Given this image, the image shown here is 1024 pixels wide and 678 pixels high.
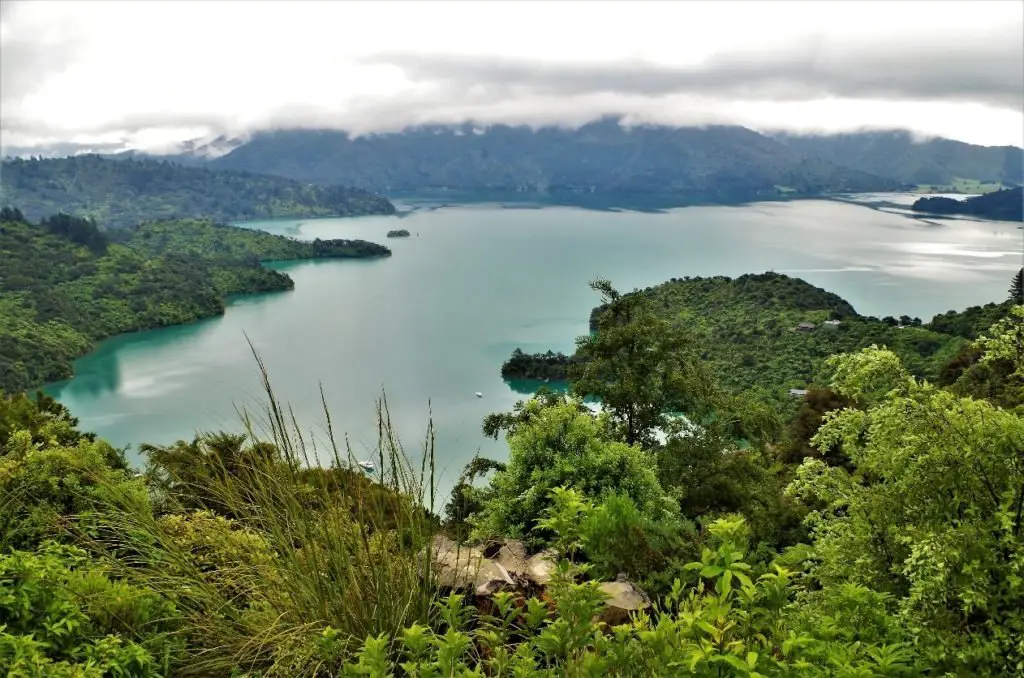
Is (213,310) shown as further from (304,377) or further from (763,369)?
(763,369)

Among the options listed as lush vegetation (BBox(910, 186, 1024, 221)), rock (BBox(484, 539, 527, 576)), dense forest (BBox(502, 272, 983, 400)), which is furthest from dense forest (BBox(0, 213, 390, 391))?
lush vegetation (BBox(910, 186, 1024, 221))

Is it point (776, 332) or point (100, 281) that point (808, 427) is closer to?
point (776, 332)

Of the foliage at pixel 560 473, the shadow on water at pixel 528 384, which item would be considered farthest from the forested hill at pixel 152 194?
the foliage at pixel 560 473

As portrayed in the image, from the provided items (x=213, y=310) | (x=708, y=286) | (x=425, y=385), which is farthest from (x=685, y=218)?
(x=425, y=385)

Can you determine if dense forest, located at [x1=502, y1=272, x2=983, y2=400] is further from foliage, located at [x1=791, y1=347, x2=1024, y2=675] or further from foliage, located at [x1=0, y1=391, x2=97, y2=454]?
foliage, located at [x1=791, y1=347, x2=1024, y2=675]

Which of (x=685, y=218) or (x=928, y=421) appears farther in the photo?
(x=685, y=218)
